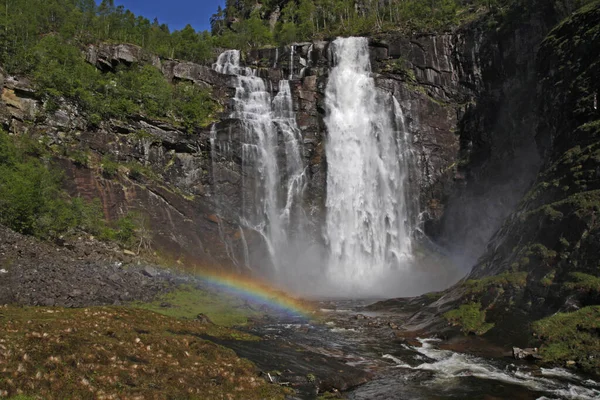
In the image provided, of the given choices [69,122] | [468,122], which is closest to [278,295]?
[69,122]

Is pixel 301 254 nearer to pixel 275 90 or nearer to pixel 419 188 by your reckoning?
pixel 419 188

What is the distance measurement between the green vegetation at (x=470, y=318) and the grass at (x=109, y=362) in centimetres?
1146

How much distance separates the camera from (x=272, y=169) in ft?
147

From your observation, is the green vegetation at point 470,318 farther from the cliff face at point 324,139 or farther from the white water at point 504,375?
the cliff face at point 324,139

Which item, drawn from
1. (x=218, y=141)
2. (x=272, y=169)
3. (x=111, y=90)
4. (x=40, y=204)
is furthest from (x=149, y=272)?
(x=111, y=90)

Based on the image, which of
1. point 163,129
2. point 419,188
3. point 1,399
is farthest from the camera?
point 419,188

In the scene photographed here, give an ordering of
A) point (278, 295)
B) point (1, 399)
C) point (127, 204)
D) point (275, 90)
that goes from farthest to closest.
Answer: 1. point (275, 90)
2. point (127, 204)
3. point (278, 295)
4. point (1, 399)

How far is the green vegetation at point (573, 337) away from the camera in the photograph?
1291 cm

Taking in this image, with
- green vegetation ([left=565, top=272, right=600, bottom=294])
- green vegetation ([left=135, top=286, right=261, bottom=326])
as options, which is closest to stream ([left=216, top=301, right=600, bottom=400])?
green vegetation ([left=135, top=286, right=261, bottom=326])

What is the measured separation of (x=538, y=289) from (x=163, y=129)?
35428mm

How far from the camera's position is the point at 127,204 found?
3616cm

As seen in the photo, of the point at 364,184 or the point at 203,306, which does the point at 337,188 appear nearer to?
the point at 364,184

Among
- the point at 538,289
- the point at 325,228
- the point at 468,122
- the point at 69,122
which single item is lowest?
the point at 538,289

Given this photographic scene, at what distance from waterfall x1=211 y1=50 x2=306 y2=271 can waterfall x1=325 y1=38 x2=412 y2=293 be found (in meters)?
3.92
